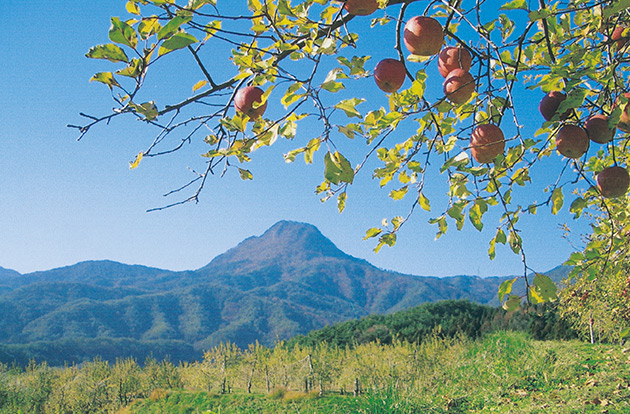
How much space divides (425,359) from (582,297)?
321 centimetres

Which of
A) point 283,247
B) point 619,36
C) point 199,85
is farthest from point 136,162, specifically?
point 283,247

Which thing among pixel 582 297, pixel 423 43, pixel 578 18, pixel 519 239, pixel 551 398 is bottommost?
pixel 551 398

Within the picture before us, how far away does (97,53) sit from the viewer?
2.60 feet

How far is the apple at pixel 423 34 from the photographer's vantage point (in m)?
1.04

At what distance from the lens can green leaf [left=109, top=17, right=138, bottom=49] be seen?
0.77m

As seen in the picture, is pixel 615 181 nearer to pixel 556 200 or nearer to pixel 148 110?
pixel 556 200

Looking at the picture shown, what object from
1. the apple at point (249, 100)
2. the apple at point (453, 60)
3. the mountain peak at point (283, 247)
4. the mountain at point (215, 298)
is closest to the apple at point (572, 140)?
the apple at point (453, 60)

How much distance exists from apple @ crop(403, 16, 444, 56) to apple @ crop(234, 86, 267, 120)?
408mm

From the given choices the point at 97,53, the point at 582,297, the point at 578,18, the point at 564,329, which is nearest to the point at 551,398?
the point at 582,297

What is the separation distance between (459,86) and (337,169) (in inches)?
18.4

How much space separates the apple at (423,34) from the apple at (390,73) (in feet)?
0.21

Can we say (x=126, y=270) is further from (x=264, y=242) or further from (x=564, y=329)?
(x=564, y=329)

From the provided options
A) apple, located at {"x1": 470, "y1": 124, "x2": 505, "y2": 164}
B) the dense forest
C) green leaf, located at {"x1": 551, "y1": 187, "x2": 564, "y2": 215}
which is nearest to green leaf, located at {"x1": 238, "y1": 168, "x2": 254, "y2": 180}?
apple, located at {"x1": 470, "y1": 124, "x2": 505, "y2": 164}

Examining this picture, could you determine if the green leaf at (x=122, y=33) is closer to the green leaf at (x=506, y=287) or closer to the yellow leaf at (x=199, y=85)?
the yellow leaf at (x=199, y=85)
